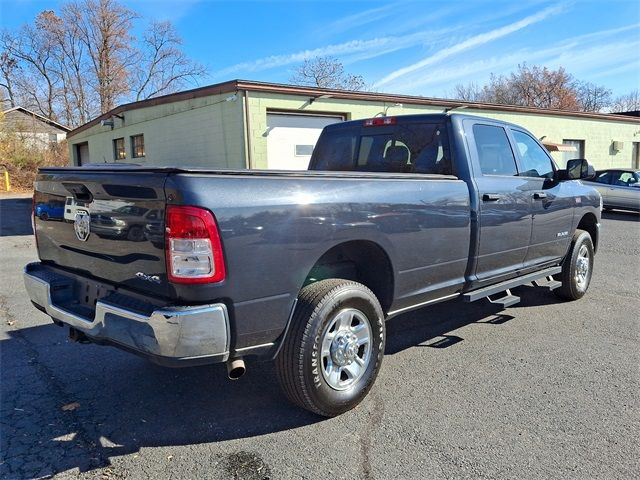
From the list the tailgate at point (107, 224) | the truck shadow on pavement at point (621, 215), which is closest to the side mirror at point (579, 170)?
the tailgate at point (107, 224)

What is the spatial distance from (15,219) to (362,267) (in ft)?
53.5

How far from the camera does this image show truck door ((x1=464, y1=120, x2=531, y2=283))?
4355mm

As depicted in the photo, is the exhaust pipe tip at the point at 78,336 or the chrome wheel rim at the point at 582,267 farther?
the chrome wheel rim at the point at 582,267

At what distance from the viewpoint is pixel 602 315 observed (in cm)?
559

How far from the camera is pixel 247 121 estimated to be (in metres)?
13.2

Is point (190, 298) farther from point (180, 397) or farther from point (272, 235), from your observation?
point (180, 397)

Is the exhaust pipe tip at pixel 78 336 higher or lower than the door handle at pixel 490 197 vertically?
lower

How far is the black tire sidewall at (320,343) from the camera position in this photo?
307 cm

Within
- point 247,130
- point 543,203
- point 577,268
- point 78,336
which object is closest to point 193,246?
point 78,336

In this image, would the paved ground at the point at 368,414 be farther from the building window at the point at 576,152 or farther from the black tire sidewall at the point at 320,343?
the building window at the point at 576,152

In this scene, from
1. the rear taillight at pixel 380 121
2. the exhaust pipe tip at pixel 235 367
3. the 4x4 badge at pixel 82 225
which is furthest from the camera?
the rear taillight at pixel 380 121

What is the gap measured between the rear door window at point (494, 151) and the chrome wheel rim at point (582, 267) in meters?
1.90

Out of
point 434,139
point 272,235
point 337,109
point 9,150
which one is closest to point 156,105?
point 337,109

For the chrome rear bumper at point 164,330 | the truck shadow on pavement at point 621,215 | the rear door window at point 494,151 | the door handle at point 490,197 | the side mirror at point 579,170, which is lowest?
the truck shadow on pavement at point 621,215
